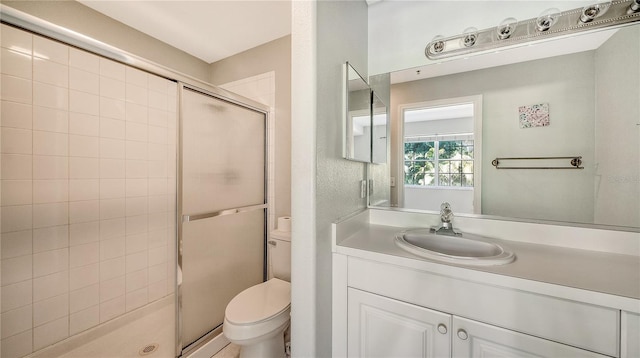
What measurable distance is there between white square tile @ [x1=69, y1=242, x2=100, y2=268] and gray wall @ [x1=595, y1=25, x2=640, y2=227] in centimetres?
321

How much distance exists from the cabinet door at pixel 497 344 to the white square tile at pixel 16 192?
259cm

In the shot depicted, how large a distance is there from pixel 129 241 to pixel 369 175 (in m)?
2.17

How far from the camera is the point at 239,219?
6.18 ft

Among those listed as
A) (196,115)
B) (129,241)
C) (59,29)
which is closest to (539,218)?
(196,115)

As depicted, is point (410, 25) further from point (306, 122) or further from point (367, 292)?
point (367, 292)

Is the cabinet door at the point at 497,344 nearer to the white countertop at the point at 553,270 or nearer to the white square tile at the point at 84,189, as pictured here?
the white countertop at the point at 553,270

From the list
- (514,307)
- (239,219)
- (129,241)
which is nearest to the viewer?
(514,307)

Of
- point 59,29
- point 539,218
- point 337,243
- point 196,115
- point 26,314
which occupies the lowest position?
point 26,314

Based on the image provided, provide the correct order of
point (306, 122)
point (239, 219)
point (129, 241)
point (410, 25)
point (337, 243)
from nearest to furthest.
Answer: point (306, 122) < point (337, 243) < point (410, 25) < point (239, 219) < point (129, 241)

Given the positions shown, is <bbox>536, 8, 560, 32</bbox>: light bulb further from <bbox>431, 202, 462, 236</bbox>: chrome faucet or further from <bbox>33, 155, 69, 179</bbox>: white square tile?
<bbox>33, 155, 69, 179</bbox>: white square tile

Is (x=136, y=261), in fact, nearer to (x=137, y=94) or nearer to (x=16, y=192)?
(x=16, y=192)

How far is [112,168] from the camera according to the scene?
1929 millimetres

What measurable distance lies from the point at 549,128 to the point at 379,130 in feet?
2.73

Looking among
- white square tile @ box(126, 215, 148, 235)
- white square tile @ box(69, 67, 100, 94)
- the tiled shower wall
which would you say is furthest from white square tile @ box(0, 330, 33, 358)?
white square tile @ box(69, 67, 100, 94)
